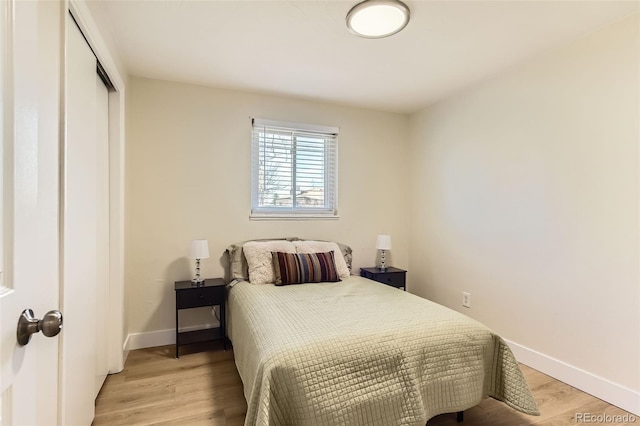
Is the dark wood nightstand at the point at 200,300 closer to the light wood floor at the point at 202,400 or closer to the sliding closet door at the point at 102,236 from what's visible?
the light wood floor at the point at 202,400

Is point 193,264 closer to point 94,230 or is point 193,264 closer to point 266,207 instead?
point 266,207

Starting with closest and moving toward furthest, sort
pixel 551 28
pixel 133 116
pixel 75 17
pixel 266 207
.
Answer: pixel 75 17, pixel 551 28, pixel 133 116, pixel 266 207

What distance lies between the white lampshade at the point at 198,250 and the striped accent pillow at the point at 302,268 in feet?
1.91

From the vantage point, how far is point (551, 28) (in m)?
2.04

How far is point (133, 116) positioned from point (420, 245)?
10.5 ft

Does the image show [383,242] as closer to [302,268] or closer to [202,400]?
[302,268]

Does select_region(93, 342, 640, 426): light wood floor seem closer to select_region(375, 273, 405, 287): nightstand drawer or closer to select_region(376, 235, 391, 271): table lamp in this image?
select_region(375, 273, 405, 287): nightstand drawer

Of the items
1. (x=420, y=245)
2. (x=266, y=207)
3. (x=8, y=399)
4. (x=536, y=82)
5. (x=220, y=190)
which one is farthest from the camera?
(x=420, y=245)

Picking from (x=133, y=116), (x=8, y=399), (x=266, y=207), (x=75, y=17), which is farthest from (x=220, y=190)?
(x=8, y=399)

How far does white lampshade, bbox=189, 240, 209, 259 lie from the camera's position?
2.70 metres

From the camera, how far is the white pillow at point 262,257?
108 inches

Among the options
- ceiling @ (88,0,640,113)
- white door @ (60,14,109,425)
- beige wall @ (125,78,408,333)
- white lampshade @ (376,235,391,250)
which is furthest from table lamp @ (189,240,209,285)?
white lampshade @ (376,235,391,250)

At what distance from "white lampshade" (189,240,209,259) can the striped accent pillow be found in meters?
0.58

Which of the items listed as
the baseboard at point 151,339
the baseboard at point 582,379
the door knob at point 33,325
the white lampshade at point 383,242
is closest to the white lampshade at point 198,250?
the baseboard at point 151,339
